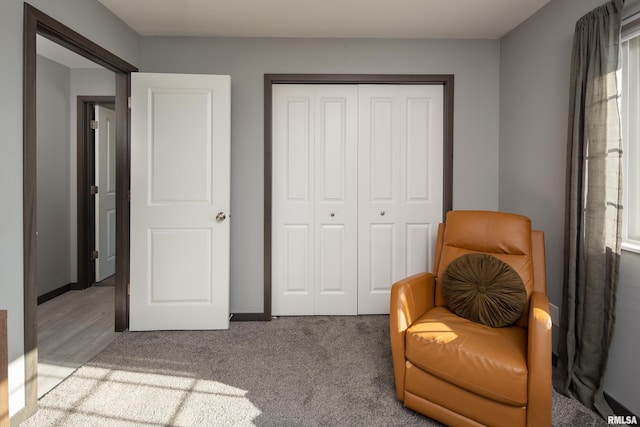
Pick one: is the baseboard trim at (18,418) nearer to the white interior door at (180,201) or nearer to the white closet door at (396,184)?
the white interior door at (180,201)

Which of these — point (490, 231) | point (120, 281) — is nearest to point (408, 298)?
point (490, 231)

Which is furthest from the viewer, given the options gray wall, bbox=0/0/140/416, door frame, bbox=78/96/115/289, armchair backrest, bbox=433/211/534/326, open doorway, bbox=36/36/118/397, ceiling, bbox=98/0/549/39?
door frame, bbox=78/96/115/289

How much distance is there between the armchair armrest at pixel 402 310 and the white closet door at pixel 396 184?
1.01 metres

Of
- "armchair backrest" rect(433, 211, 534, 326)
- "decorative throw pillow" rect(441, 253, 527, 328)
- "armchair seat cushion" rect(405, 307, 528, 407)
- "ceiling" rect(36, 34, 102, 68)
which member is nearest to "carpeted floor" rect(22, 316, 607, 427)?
"armchair seat cushion" rect(405, 307, 528, 407)

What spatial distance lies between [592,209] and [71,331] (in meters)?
3.80

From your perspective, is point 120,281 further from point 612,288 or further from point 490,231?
point 612,288

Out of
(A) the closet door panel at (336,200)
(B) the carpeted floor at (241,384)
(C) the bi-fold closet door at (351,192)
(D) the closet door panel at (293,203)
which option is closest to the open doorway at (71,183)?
(B) the carpeted floor at (241,384)

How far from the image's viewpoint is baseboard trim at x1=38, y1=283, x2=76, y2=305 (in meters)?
3.57

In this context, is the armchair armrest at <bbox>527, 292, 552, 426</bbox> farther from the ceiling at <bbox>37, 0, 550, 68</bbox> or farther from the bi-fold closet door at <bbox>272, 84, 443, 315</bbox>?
the ceiling at <bbox>37, 0, 550, 68</bbox>

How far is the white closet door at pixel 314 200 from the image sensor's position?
10.3 ft

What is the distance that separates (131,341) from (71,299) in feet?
4.98

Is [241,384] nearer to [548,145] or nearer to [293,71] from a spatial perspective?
[293,71]

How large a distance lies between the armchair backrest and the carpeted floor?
0.70 m

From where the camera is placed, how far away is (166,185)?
9.37 feet
